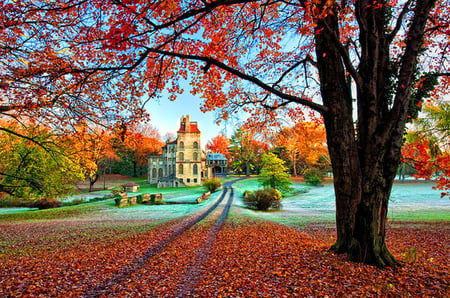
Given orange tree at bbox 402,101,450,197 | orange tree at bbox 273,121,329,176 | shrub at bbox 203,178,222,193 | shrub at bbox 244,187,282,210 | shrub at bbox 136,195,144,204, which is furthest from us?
shrub at bbox 203,178,222,193

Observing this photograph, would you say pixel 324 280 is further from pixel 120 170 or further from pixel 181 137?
pixel 120 170

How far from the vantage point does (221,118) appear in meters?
8.59

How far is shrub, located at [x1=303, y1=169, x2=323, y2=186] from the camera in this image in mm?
46062

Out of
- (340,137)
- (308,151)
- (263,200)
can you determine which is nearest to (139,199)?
(263,200)

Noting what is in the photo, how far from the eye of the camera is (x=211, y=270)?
5.25 metres

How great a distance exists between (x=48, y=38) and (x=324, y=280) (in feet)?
37.3

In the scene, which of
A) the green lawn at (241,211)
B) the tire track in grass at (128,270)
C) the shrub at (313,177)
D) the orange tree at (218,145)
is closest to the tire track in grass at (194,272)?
the tire track in grass at (128,270)

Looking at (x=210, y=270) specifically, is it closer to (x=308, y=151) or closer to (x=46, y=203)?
(x=46, y=203)

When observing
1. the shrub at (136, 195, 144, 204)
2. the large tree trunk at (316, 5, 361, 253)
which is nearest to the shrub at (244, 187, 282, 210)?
the shrub at (136, 195, 144, 204)

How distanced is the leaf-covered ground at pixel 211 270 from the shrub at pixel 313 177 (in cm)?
3945

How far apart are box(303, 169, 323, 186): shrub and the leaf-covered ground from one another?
39.4 metres

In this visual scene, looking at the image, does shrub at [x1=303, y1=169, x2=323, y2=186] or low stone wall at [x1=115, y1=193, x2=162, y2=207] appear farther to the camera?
shrub at [x1=303, y1=169, x2=323, y2=186]

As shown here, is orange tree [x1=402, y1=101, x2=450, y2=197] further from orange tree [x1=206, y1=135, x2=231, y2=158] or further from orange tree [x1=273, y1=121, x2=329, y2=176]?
orange tree [x1=206, y1=135, x2=231, y2=158]

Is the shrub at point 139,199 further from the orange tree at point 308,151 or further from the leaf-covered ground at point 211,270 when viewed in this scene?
the leaf-covered ground at point 211,270
